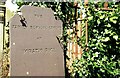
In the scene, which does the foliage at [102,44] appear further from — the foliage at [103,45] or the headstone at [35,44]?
the headstone at [35,44]

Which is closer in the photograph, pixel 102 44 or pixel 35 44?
pixel 102 44

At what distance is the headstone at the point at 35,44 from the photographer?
11.5 ft

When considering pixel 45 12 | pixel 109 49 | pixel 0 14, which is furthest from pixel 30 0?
pixel 0 14

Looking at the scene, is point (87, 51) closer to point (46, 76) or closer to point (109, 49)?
point (109, 49)

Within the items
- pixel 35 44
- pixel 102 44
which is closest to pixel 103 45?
pixel 102 44

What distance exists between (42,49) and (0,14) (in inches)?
158

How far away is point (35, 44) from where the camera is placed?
11.9 ft

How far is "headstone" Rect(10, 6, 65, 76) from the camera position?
11.5 ft

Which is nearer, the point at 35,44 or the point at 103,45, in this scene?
the point at 103,45

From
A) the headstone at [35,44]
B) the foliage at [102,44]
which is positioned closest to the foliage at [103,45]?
the foliage at [102,44]

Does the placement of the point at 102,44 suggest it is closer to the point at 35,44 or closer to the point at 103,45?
the point at 103,45

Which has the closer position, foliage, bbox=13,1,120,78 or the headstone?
foliage, bbox=13,1,120,78

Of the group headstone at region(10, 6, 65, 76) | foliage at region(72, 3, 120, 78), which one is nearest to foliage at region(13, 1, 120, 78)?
foliage at region(72, 3, 120, 78)

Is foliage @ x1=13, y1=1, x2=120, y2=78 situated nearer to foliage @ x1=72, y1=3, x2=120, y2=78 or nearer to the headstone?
foliage @ x1=72, y1=3, x2=120, y2=78
